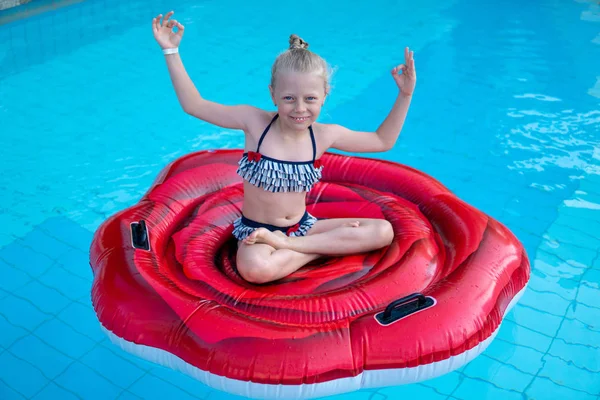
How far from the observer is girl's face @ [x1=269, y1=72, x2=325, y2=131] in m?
2.00

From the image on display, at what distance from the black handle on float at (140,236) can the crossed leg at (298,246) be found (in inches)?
13.6

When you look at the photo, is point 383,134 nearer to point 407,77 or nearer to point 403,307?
point 407,77

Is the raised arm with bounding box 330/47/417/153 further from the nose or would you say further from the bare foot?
the bare foot

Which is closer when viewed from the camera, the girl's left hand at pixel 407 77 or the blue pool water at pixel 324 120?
the girl's left hand at pixel 407 77

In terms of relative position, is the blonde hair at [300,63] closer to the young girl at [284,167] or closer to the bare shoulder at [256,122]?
the young girl at [284,167]

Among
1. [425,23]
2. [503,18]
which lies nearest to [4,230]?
[425,23]

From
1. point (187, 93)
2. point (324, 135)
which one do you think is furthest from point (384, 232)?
point (187, 93)

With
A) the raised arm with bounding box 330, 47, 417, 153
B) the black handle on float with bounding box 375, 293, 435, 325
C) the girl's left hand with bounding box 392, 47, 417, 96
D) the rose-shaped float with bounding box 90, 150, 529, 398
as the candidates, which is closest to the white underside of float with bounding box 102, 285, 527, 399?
the rose-shaped float with bounding box 90, 150, 529, 398

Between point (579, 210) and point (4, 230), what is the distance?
320cm

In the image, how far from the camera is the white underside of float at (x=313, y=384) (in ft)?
5.71

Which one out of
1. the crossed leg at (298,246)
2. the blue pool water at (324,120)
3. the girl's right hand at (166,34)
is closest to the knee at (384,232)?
the crossed leg at (298,246)

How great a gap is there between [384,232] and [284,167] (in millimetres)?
436

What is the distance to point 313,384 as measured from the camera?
5.67 feet

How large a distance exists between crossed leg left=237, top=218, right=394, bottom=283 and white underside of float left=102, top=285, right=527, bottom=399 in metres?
0.42
